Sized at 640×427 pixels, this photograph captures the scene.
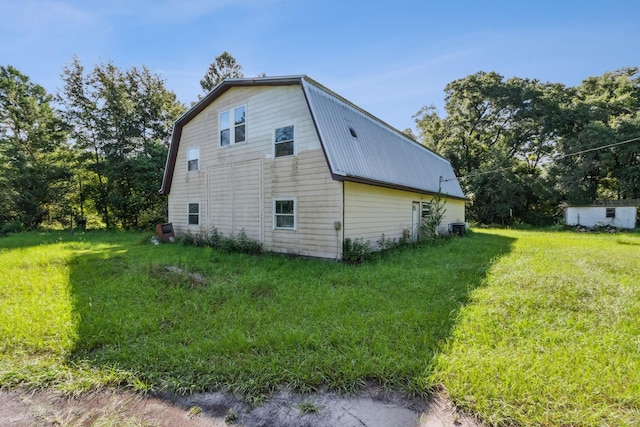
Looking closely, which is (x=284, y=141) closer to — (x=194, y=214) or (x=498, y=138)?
(x=194, y=214)

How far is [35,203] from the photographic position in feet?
58.9

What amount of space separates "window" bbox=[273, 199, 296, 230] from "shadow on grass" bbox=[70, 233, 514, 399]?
6.32 feet

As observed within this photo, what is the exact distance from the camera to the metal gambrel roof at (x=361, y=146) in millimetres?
7570

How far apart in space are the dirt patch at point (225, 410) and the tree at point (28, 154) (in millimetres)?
20917

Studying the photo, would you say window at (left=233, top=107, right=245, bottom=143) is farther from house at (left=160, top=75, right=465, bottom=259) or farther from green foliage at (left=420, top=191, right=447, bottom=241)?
green foliage at (left=420, top=191, right=447, bottom=241)

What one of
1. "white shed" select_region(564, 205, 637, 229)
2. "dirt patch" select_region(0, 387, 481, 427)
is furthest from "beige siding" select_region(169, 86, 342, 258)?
"white shed" select_region(564, 205, 637, 229)

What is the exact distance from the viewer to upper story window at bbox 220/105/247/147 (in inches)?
385

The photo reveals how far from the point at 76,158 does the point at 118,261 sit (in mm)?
16303

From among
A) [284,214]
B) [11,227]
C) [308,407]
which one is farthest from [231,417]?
[11,227]

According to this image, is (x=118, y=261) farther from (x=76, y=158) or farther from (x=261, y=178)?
(x=76, y=158)

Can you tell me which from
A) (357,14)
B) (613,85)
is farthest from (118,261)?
(613,85)

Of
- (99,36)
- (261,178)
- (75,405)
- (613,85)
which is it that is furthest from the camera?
(613,85)

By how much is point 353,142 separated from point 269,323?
246 inches

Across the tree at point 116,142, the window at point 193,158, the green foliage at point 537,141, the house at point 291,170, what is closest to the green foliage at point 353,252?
the house at point 291,170
